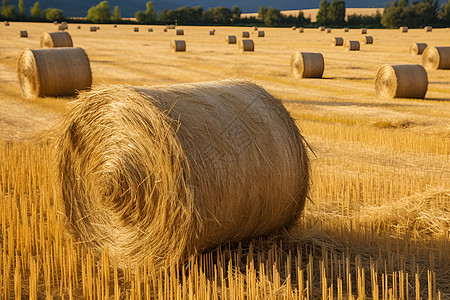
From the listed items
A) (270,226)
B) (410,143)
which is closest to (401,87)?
(410,143)

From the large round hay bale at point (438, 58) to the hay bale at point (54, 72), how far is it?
15.5 meters

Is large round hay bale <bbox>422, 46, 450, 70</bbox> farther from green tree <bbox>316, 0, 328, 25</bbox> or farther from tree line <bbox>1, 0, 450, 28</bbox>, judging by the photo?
green tree <bbox>316, 0, 328, 25</bbox>

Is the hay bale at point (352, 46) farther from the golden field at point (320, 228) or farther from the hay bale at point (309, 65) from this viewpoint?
the golden field at point (320, 228)

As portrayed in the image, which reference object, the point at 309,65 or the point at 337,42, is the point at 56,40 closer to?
the point at 309,65

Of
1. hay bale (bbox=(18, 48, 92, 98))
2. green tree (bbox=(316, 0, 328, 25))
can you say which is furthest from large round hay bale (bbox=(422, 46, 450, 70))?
green tree (bbox=(316, 0, 328, 25))

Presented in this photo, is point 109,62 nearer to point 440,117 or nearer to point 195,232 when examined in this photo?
point 440,117

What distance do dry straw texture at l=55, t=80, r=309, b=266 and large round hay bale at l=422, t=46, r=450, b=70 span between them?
2183 centimetres

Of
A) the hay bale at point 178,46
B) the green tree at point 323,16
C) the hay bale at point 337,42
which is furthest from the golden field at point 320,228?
the green tree at point 323,16

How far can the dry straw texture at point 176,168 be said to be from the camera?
521 centimetres

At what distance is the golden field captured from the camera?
196 inches

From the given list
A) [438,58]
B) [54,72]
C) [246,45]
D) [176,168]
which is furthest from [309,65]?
[176,168]

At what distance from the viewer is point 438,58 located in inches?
1035

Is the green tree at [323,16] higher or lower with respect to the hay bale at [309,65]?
higher

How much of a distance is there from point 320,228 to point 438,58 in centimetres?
2163
